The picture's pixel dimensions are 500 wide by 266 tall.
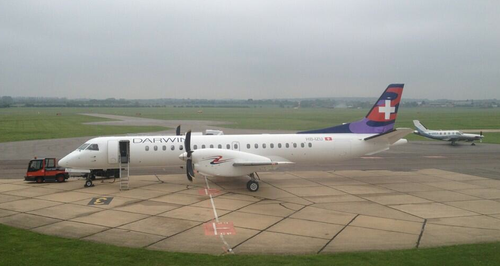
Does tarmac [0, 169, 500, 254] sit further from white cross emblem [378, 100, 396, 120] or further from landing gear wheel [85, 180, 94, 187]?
white cross emblem [378, 100, 396, 120]

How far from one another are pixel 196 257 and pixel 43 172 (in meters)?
16.7

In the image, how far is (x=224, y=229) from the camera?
15.0 m

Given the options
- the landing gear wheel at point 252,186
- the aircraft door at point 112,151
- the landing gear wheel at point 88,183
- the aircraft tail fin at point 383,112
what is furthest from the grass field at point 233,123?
the landing gear wheel at point 252,186

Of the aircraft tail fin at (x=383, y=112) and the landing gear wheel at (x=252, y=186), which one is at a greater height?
the aircraft tail fin at (x=383, y=112)

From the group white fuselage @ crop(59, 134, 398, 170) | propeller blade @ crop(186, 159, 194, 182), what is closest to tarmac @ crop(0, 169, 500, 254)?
propeller blade @ crop(186, 159, 194, 182)

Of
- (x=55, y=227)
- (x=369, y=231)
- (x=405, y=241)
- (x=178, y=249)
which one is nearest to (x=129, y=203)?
(x=55, y=227)

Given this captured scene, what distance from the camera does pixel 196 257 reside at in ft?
39.3

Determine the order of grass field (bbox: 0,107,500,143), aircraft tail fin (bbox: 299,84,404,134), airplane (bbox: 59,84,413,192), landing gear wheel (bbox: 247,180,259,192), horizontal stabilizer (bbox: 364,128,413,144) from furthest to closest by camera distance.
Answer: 1. grass field (bbox: 0,107,500,143)
2. aircraft tail fin (bbox: 299,84,404,134)
3. horizontal stabilizer (bbox: 364,128,413,144)
4. landing gear wheel (bbox: 247,180,259,192)
5. airplane (bbox: 59,84,413,192)

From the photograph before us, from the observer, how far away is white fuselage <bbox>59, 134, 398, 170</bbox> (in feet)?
77.2

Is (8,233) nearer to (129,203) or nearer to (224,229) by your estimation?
(129,203)

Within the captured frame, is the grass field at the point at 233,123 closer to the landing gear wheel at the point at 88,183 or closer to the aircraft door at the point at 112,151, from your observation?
the landing gear wheel at the point at 88,183

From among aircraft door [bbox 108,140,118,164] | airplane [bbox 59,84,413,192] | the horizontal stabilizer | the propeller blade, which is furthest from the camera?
the horizontal stabilizer

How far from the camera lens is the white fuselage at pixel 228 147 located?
77.2 ft

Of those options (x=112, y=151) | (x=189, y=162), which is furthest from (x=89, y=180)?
(x=189, y=162)
